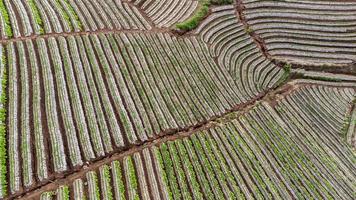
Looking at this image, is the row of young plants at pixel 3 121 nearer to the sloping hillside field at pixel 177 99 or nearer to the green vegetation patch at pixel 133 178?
the sloping hillside field at pixel 177 99

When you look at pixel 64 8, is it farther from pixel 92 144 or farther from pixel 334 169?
pixel 334 169

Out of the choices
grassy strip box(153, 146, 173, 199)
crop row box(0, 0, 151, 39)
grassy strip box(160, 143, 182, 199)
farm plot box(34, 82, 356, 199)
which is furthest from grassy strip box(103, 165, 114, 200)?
crop row box(0, 0, 151, 39)

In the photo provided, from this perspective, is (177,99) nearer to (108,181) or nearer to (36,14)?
(108,181)

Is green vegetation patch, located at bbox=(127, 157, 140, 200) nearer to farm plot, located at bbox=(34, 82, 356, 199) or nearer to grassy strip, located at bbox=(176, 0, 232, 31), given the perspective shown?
farm plot, located at bbox=(34, 82, 356, 199)

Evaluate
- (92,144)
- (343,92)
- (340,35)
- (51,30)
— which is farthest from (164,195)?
(340,35)

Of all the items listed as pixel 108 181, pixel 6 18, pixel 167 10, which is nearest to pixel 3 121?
pixel 108 181

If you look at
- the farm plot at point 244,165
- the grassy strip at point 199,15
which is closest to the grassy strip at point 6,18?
the farm plot at point 244,165
